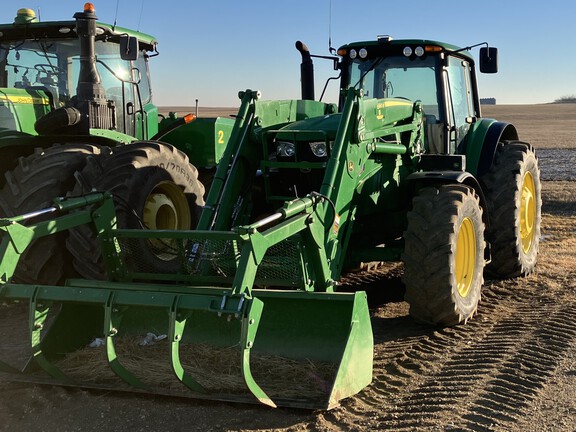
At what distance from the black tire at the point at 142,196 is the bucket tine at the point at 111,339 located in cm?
128

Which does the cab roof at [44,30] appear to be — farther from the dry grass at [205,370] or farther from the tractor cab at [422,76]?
the dry grass at [205,370]

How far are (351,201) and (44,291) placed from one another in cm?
237

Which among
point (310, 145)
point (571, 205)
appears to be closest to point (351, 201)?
point (310, 145)

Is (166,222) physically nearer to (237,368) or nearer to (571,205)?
(237,368)

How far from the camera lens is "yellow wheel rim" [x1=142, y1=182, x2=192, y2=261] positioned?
6234 millimetres

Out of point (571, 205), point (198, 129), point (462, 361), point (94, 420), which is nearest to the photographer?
point (94, 420)

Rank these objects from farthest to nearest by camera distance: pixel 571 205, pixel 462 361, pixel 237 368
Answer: pixel 571 205
pixel 462 361
pixel 237 368

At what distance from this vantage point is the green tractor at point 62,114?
242 inches

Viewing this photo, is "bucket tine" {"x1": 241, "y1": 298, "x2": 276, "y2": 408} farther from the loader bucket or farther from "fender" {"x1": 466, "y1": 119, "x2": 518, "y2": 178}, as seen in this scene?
"fender" {"x1": 466, "y1": 119, "x2": 518, "y2": 178}

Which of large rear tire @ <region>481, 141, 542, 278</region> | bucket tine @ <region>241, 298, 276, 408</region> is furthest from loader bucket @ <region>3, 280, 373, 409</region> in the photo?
large rear tire @ <region>481, 141, 542, 278</region>

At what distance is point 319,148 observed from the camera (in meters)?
5.77

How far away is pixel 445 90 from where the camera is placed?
703 cm

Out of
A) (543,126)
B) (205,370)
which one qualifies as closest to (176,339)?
(205,370)

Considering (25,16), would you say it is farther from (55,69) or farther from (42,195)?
(42,195)
